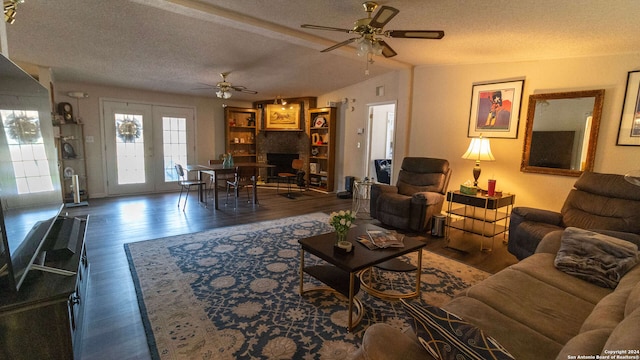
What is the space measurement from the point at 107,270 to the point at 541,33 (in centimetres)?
488

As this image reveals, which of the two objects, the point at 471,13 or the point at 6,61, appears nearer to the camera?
the point at 6,61

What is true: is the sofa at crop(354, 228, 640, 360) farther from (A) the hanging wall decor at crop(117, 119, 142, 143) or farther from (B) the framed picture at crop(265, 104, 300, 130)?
(A) the hanging wall decor at crop(117, 119, 142, 143)

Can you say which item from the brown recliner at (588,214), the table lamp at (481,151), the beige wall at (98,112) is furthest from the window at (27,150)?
the beige wall at (98,112)

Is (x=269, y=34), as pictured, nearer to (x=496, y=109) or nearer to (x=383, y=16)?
(x=383, y=16)

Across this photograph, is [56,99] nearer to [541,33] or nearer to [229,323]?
[229,323]

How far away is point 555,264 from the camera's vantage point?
2.08 m

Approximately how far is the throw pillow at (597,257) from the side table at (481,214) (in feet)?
4.72

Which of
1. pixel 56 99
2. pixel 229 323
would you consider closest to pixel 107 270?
pixel 229 323

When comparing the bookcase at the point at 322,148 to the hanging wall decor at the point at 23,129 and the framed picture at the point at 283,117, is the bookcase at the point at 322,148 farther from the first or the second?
the hanging wall decor at the point at 23,129

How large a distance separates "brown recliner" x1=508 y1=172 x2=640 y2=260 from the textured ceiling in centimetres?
144

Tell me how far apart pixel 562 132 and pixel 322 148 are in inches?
192

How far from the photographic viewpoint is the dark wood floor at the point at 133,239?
1957 mm

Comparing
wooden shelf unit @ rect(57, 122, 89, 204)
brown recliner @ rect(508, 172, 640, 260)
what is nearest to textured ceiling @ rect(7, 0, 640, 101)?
wooden shelf unit @ rect(57, 122, 89, 204)

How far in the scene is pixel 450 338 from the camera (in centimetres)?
98
